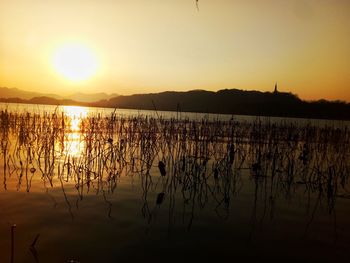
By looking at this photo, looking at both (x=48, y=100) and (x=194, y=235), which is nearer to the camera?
(x=194, y=235)

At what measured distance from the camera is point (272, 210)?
26.2ft

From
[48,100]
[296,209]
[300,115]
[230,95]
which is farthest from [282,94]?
[296,209]

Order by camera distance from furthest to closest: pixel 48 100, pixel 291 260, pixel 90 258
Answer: pixel 48 100 < pixel 291 260 < pixel 90 258

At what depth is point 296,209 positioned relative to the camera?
26.9 ft

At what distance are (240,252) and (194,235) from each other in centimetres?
93

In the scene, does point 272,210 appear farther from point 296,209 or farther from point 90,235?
point 90,235

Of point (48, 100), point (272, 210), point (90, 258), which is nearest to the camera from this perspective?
point (90, 258)

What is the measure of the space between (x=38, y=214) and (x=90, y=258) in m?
2.32

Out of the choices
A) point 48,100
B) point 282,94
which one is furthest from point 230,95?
point 48,100

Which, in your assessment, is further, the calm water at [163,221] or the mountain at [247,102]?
the mountain at [247,102]

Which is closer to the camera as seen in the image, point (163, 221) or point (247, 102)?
point (163, 221)

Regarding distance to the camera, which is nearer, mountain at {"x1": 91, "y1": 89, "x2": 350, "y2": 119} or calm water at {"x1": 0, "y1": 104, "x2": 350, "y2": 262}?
calm water at {"x1": 0, "y1": 104, "x2": 350, "y2": 262}

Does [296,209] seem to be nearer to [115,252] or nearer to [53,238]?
[115,252]

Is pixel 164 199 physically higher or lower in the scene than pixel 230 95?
lower
